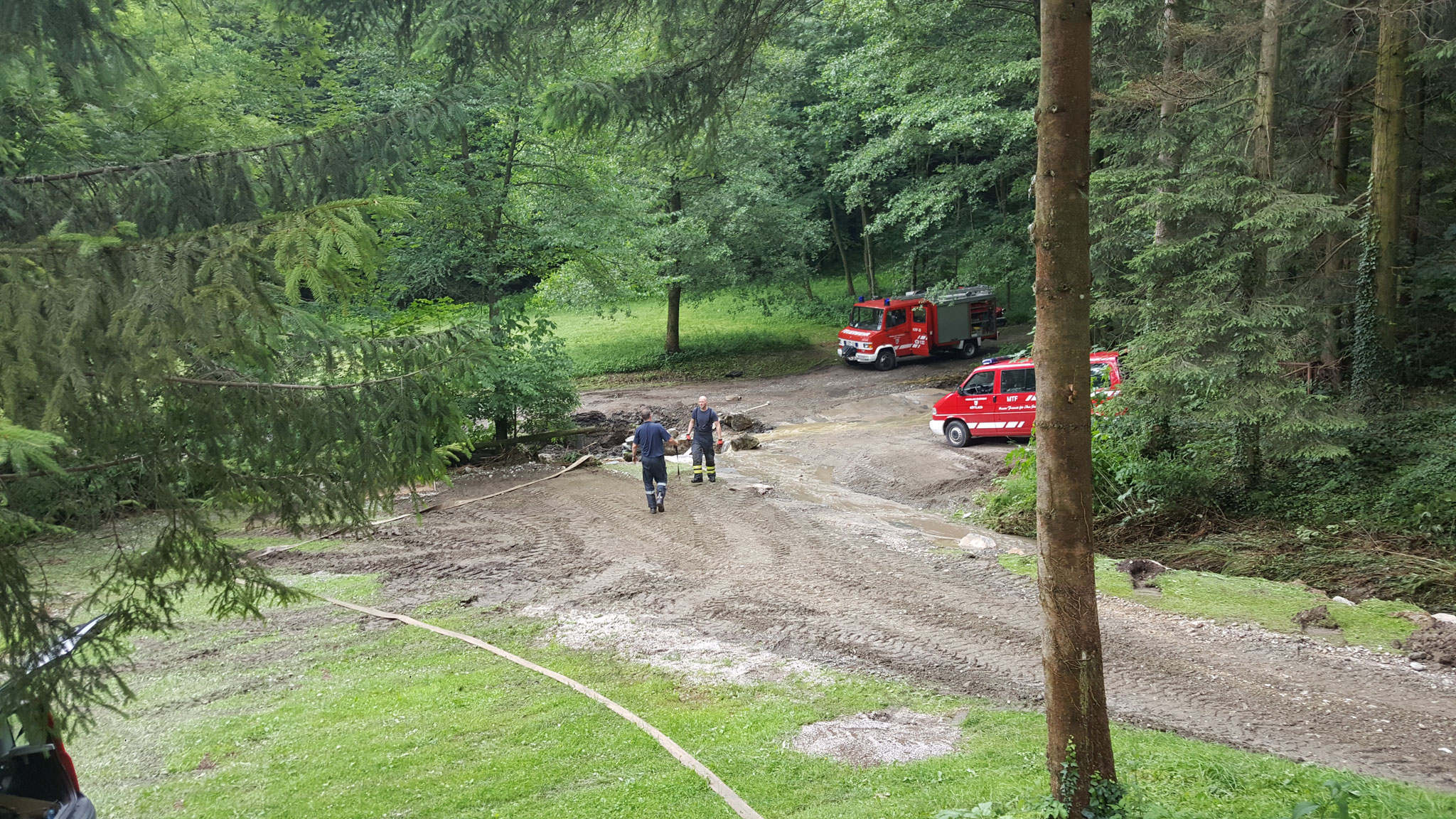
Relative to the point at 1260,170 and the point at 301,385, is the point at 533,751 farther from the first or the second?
the point at 1260,170

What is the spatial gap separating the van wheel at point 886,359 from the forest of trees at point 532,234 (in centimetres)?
517

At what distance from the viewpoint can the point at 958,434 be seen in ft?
65.8

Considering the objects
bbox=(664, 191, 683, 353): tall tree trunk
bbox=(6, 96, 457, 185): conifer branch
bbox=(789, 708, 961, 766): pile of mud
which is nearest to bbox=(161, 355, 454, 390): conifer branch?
bbox=(6, 96, 457, 185): conifer branch

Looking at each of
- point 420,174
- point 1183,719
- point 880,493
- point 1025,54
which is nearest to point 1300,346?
point 880,493

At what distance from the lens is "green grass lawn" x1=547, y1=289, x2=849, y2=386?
33969 millimetres

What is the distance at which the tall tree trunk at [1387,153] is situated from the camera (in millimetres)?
14828

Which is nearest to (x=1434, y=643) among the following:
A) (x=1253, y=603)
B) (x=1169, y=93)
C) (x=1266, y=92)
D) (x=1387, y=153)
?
(x=1253, y=603)


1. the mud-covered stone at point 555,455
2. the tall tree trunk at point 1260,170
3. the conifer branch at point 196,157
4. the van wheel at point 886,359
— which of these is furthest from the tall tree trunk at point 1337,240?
the mud-covered stone at point 555,455

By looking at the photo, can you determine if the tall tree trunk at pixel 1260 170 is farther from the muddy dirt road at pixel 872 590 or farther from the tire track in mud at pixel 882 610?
the tire track in mud at pixel 882 610

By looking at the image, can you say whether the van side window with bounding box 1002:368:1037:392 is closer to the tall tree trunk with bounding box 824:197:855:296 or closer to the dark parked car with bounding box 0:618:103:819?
the dark parked car with bounding box 0:618:103:819

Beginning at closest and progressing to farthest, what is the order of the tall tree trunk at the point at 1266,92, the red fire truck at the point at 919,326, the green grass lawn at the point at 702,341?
1. the tall tree trunk at the point at 1266,92
2. the red fire truck at the point at 919,326
3. the green grass lawn at the point at 702,341

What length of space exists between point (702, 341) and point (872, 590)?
87.2 feet

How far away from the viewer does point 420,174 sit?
1798cm

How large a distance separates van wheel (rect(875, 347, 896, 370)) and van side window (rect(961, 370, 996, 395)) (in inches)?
473
